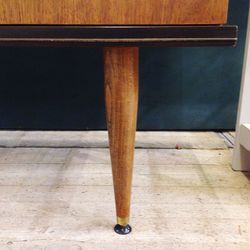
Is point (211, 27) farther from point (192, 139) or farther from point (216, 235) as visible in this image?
point (192, 139)

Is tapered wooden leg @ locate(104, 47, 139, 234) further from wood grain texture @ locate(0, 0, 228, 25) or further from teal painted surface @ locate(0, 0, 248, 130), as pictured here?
teal painted surface @ locate(0, 0, 248, 130)

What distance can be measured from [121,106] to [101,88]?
2.53 ft

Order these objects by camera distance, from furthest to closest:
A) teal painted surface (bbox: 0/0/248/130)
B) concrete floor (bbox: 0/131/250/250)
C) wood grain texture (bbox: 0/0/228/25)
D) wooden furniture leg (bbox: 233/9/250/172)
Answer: teal painted surface (bbox: 0/0/248/130) → wooden furniture leg (bbox: 233/9/250/172) → concrete floor (bbox: 0/131/250/250) → wood grain texture (bbox: 0/0/228/25)

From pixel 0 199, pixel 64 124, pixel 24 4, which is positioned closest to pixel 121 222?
pixel 0 199

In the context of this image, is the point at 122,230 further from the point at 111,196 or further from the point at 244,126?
the point at 244,126

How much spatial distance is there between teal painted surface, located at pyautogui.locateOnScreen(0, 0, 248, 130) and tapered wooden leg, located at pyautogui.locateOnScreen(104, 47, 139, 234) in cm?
74

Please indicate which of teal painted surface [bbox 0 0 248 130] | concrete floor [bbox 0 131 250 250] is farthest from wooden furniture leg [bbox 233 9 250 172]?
teal painted surface [bbox 0 0 248 130]

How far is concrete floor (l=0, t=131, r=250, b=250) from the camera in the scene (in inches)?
26.7

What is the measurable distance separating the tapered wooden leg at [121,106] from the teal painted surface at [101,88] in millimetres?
742

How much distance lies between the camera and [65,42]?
47 cm

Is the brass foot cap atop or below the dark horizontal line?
below

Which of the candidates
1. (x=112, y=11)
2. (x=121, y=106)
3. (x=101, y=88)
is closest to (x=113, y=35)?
(x=112, y=11)

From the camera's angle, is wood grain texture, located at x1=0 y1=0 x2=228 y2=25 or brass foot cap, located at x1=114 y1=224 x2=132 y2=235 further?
brass foot cap, located at x1=114 y1=224 x2=132 y2=235

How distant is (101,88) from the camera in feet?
4.42
